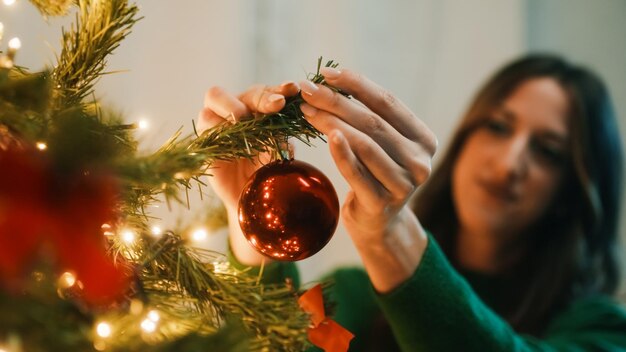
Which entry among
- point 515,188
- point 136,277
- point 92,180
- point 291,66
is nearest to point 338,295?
point 515,188

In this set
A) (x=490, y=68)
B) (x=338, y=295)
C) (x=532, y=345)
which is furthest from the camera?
(x=490, y=68)

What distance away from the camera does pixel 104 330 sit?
28cm

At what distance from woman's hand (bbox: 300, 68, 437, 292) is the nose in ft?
1.67

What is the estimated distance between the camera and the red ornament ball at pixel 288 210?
1.14 feet

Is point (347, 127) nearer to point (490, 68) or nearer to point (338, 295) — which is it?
point (338, 295)

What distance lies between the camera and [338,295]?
3.60ft

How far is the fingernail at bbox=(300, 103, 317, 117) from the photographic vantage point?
0.40 m

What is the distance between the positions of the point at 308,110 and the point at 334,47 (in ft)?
2.90

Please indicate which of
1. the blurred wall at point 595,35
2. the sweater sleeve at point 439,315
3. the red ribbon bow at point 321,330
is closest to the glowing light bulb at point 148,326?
the red ribbon bow at point 321,330

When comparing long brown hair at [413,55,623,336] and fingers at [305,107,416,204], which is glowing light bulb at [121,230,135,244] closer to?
fingers at [305,107,416,204]

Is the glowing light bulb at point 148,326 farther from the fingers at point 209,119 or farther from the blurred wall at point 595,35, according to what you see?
the blurred wall at point 595,35

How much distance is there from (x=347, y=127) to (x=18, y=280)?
0.28m

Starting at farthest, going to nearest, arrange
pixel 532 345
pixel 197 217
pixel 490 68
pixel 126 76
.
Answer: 1. pixel 490 68
2. pixel 126 76
3. pixel 532 345
4. pixel 197 217

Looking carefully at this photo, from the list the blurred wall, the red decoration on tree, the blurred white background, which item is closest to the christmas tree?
the red decoration on tree
